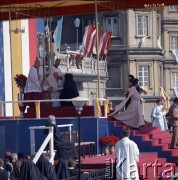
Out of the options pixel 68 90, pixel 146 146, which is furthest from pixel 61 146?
pixel 68 90

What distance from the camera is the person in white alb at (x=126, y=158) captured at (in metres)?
21.4

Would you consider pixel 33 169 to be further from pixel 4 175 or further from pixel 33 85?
pixel 33 85

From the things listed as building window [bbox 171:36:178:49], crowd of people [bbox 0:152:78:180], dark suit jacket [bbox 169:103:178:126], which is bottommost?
crowd of people [bbox 0:152:78:180]

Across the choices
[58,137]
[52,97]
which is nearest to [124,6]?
[52,97]

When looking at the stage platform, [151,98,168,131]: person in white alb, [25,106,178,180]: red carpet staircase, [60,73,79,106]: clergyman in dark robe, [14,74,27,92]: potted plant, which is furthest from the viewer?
[151,98,168,131]: person in white alb

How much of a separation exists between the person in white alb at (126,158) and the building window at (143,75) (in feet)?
170

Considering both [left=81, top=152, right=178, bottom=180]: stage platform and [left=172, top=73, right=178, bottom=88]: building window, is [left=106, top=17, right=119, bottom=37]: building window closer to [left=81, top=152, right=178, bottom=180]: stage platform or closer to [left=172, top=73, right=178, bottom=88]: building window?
[left=172, top=73, right=178, bottom=88]: building window

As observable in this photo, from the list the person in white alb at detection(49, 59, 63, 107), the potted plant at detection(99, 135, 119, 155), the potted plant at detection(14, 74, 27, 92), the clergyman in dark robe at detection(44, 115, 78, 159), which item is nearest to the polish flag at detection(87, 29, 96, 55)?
the potted plant at detection(14, 74, 27, 92)

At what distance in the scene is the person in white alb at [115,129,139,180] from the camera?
70.2 feet

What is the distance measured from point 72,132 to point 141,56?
47.5 metres

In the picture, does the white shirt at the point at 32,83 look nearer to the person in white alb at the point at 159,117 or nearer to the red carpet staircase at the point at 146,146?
the red carpet staircase at the point at 146,146

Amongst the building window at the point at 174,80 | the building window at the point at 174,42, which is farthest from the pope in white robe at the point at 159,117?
the building window at the point at 174,80

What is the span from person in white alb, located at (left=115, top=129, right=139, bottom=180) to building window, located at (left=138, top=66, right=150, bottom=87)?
51.8 metres

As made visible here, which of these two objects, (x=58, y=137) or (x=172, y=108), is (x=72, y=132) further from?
(x=172, y=108)
